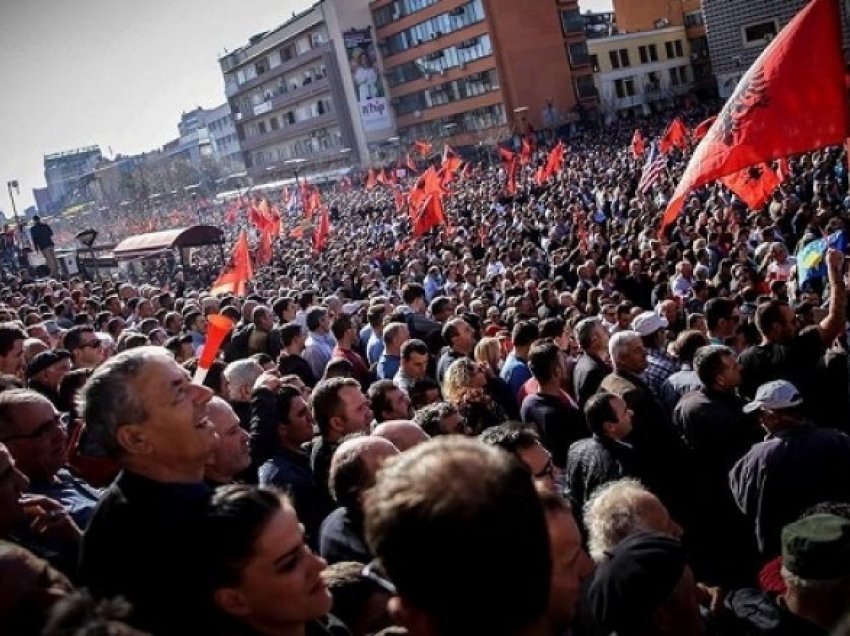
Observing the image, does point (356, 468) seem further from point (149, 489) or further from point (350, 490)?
point (149, 489)

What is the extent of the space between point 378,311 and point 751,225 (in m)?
8.26

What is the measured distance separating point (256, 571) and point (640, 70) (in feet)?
212

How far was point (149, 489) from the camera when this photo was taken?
2.37 metres

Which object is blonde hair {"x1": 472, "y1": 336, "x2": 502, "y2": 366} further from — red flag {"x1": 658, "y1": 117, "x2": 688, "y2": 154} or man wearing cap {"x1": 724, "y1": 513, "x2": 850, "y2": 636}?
red flag {"x1": 658, "y1": 117, "x2": 688, "y2": 154}

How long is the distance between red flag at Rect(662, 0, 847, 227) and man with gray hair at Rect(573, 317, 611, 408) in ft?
4.27

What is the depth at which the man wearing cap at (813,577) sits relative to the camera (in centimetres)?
265

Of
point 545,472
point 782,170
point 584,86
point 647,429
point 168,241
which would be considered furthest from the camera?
point 584,86

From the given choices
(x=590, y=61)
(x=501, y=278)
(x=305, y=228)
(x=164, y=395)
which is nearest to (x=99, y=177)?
(x=590, y=61)

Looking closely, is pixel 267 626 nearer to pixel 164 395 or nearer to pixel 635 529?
pixel 164 395

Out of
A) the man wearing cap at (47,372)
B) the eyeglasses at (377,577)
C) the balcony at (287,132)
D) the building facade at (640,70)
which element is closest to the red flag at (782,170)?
the man wearing cap at (47,372)

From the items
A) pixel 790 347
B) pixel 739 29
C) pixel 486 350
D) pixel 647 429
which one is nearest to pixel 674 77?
pixel 739 29

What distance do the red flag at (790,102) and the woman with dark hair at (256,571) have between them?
3.93 m

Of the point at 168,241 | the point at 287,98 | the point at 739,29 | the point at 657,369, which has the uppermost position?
the point at 287,98

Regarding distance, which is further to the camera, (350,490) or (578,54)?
(578,54)
